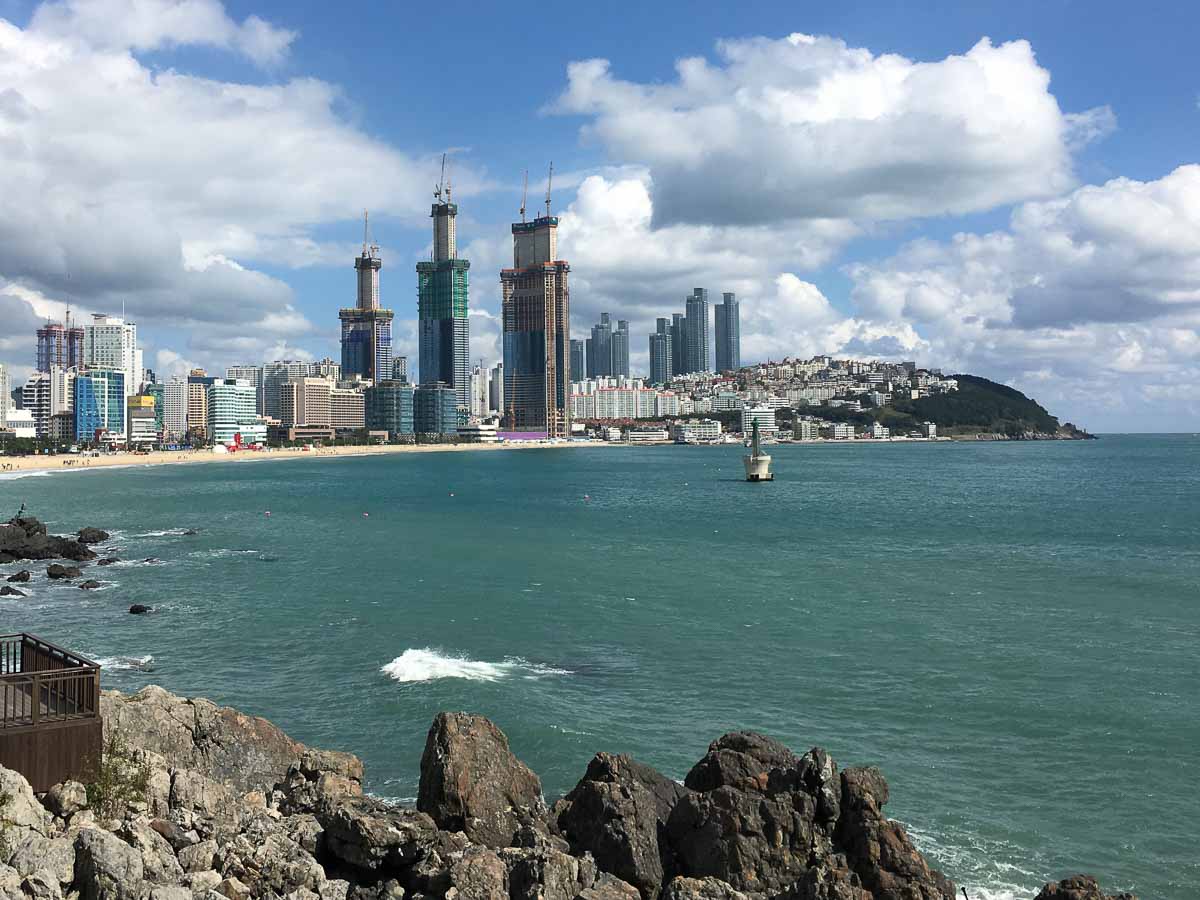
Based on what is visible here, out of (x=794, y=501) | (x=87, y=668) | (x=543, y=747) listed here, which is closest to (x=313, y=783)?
(x=87, y=668)

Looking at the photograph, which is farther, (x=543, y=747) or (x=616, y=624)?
(x=616, y=624)

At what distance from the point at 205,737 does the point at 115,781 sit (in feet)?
14.4

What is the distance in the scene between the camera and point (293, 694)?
26.0 m

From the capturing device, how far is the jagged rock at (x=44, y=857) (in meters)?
10.0

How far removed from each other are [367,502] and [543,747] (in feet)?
263

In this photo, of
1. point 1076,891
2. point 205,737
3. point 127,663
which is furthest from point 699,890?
point 127,663

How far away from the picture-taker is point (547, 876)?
11602mm

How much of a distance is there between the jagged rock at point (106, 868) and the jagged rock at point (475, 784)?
4987mm

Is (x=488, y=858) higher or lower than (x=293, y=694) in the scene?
higher

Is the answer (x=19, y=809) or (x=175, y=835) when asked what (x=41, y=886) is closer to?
(x=19, y=809)

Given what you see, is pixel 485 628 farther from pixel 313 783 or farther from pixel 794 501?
pixel 794 501

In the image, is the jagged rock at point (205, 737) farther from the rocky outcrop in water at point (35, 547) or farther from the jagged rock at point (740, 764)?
the rocky outcrop in water at point (35, 547)

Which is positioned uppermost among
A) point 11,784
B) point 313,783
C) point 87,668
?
point 87,668

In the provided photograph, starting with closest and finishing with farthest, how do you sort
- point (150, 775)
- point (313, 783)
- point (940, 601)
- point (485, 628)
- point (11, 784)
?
point (11, 784)
point (150, 775)
point (313, 783)
point (485, 628)
point (940, 601)
